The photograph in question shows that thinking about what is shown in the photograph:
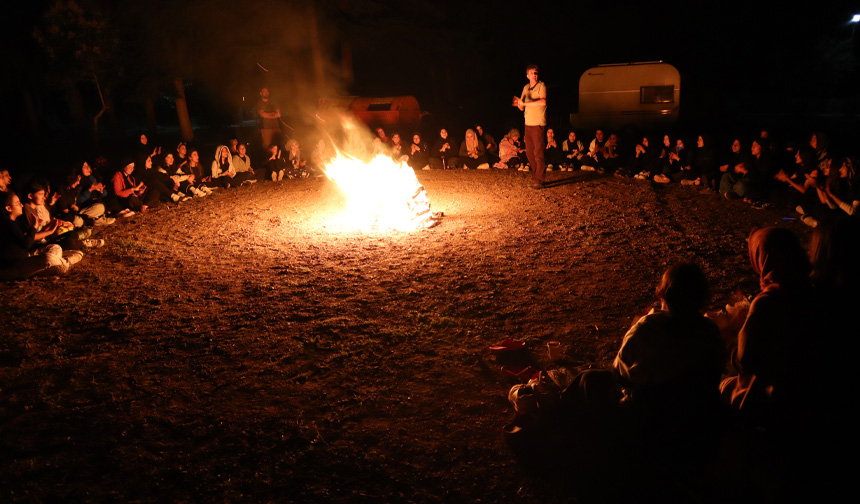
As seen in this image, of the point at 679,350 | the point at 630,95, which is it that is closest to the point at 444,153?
the point at 630,95

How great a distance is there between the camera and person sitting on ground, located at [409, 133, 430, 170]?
15086 mm

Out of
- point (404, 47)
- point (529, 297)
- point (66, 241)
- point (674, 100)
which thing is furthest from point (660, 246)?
point (404, 47)

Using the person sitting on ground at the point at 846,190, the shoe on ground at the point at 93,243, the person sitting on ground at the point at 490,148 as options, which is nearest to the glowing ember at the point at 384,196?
the shoe on ground at the point at 93,243

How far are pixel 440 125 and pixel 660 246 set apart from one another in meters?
15.1

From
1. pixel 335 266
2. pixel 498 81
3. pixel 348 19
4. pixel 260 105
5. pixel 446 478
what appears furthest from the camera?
pixel 498 81

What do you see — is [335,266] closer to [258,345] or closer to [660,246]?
[258,345]

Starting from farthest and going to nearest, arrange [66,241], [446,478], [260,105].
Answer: [260,105] → [66,241] → [446,478]

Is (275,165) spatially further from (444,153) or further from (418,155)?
(444,153)

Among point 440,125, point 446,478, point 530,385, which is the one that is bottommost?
point 446,478

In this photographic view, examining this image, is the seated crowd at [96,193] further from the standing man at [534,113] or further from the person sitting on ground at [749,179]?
the person sitting on ground at [749,179]

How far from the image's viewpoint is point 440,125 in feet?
70.6

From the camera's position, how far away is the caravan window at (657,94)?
57.2 ft

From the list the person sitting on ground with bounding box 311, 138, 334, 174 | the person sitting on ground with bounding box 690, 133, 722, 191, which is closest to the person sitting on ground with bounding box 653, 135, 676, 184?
the person sitting on ground with bounding box 690, 133, 722, 191

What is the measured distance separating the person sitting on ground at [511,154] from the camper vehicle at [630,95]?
571 cm
